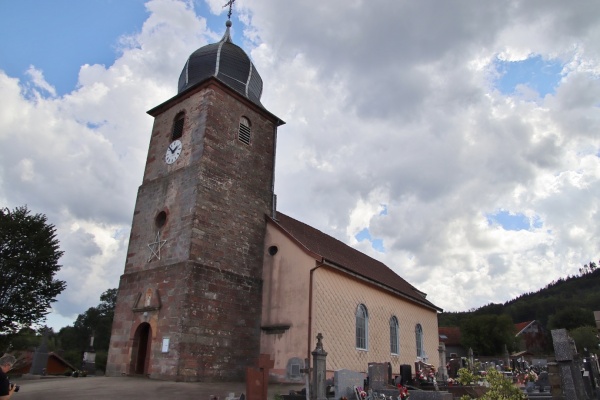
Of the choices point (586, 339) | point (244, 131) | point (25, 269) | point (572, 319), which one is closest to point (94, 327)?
point (25, 269)

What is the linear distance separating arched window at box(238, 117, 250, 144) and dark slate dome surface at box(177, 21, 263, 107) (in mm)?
1175

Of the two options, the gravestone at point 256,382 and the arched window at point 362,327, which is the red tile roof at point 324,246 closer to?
the arched window at point 362,327

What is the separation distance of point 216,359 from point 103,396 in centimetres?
467

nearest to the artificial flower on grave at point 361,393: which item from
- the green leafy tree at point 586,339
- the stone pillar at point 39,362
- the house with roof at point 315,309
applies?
the house with roof at point 315,309

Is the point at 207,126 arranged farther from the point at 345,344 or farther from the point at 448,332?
the point at 448,332

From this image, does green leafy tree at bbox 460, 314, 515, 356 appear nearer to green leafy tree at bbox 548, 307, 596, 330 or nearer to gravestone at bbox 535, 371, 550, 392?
green leafy tree at bbox 548, 307, 596, 330

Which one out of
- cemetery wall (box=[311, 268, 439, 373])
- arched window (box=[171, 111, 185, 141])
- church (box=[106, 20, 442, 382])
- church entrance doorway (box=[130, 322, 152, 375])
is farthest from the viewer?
arched window (box=[171, 111, 185, 141])

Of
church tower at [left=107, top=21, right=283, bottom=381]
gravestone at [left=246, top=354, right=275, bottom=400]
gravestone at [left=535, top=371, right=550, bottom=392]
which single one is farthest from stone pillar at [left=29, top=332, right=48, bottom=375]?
gravestone at [left=535, top=371, right=550, bottom=392]

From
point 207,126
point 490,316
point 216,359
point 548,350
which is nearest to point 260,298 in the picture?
point 216,359

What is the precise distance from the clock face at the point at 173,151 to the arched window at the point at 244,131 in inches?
107

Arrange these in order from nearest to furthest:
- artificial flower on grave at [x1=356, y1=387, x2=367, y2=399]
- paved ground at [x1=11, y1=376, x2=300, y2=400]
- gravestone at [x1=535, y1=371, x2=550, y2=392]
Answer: paved ground at [x1=11, y1=376, x2=300, y2=400]
artificial flower on grave at [x1=356, y1=387, x2=367, y2=399]
gravestone at [x1=535, y1=371, x2=550, y2=392]

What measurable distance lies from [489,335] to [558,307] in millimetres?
44321

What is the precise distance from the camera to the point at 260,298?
733 inches

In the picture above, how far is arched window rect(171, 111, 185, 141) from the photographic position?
65.7ft
